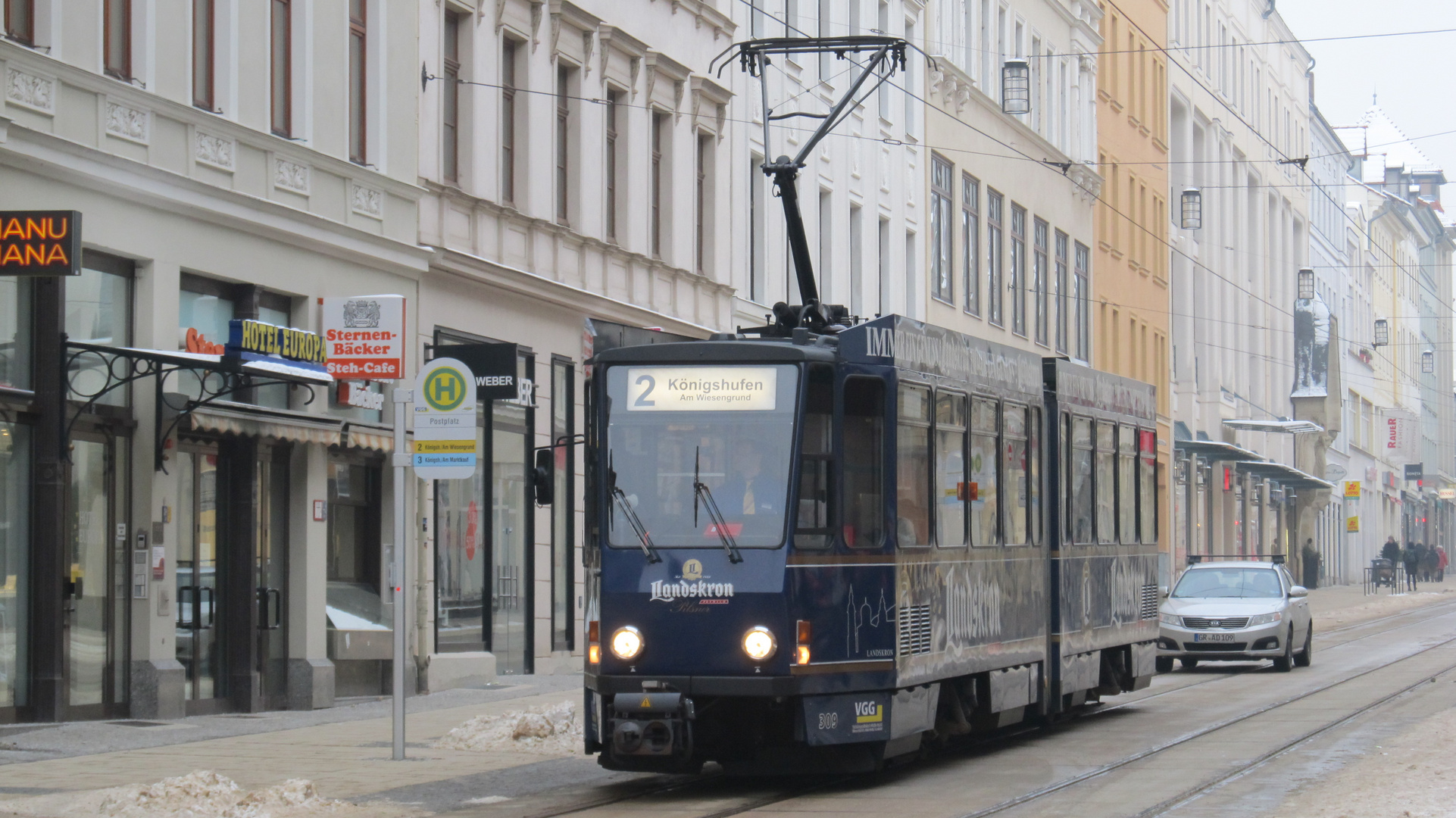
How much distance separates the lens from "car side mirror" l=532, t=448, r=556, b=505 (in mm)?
13969

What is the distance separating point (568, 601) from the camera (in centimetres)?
2744

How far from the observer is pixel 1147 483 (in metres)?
21.5

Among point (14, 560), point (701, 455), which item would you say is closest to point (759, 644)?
point (701, 455)

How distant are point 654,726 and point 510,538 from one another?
12.7m

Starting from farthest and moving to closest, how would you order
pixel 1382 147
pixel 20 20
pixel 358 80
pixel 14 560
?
pixel 1382 147 → pixel 358 80 → pixel 14 560 → pixel 20 20

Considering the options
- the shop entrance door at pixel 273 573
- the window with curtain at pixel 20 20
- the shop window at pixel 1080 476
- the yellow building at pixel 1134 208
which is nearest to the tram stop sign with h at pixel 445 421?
the window with curtain at pixel 20 20

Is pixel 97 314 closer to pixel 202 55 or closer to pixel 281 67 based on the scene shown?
pixel 202 55

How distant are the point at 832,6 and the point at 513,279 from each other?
1392cm

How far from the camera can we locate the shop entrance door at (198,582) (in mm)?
19766

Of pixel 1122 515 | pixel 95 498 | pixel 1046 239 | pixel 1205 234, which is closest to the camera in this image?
pixel 95 498

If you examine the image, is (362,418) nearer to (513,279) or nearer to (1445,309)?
(513,279)

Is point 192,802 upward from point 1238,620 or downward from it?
downward

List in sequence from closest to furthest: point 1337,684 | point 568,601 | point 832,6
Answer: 1. point 1337,684
2. point 568,601
3. point 832,6

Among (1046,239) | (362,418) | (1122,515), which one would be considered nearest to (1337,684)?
(1122,515)
